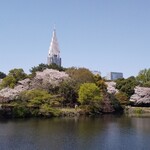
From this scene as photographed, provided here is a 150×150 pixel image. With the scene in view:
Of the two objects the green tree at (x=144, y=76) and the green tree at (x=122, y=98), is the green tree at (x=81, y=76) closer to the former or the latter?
the green tree at (x=122, y=98)

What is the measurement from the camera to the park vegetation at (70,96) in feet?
139

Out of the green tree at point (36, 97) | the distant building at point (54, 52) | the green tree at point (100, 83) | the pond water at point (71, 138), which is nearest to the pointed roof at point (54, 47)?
the distant building at point (54, 52)

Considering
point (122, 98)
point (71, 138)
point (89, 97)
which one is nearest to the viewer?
point (71, 138)

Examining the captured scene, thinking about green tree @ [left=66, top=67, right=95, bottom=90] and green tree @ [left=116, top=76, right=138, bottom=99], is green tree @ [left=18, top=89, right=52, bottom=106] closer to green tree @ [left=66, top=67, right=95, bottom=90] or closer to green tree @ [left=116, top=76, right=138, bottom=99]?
green tree @ [left=66, top=67, right=95, bottom=90]

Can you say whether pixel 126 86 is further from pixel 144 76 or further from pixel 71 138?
pixel 71 138

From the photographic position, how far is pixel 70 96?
49625 millimetres

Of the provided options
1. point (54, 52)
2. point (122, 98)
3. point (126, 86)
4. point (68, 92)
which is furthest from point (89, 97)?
point (54, 52)

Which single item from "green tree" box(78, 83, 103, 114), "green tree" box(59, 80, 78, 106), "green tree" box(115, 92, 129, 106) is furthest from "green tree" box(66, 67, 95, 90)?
"green tree" box(115, 92, 129, 106)

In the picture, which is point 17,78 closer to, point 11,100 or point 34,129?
point 11,100

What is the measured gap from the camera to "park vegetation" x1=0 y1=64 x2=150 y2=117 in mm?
42219

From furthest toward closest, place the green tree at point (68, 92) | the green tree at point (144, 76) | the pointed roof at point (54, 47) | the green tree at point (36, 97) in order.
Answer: the pointed roof at point (54, 47) < the green tree at point (144, 76) < the green tree at point (68, 92) < the green tree at point (36, 97)

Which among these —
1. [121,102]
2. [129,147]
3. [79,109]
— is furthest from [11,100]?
[129,147]

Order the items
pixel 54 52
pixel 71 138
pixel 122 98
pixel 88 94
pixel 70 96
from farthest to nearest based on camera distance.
Result: pixel 54 52 < pixel 122 98 < pixel 70 96 < pixel 88 94 < pixel 71 138

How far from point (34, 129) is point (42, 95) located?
15.1 m
